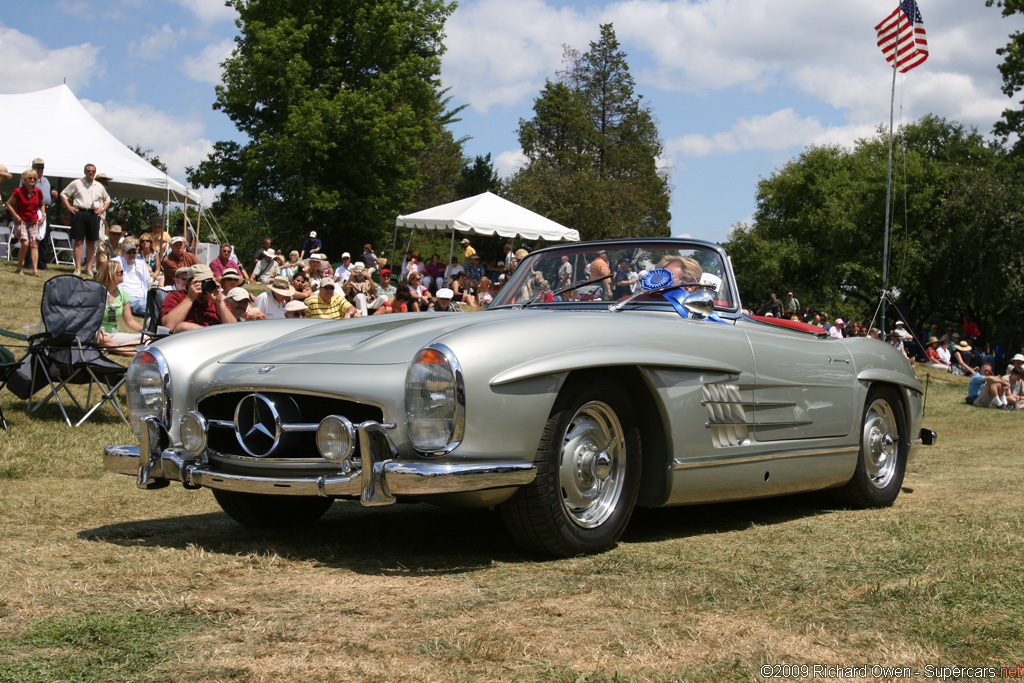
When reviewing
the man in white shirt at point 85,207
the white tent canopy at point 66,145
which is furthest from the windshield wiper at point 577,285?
the white tent canopy at point 66,145

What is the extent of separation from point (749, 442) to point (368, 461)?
6.17ft

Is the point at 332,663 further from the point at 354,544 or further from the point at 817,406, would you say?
the point at 817,406

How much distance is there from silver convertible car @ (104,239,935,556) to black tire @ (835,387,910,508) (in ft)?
0.66

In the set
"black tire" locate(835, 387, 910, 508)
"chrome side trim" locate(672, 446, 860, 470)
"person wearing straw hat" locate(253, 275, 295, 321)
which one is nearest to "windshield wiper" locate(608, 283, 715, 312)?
"chrome side trim" locate(672, 446, 860, 470)

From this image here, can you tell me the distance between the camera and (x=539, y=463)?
3553 mm

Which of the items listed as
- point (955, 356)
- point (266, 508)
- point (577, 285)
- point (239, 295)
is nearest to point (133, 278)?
point (239, 295)

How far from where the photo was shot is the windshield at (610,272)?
4867mm

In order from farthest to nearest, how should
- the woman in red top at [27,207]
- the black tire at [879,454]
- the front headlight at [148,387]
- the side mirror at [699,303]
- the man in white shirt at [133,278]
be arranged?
the woman in red top at [27,207], the man in white shirt at [133,278], the black tire at [879,454], the side mirror at [699,303], the front headlight at [148,387]

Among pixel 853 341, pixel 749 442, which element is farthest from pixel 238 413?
pixel 853 341

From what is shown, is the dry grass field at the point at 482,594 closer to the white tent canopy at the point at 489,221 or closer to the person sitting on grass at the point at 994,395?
the person sitting on grass at the point at 994,395

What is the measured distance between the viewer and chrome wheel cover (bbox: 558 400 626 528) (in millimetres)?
3744

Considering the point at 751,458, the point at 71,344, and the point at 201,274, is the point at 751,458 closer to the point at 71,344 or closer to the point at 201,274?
→ the point at 201,274

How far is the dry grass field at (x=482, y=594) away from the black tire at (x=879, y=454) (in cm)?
16

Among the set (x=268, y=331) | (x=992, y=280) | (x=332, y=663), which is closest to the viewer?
(x=332, y=663)
